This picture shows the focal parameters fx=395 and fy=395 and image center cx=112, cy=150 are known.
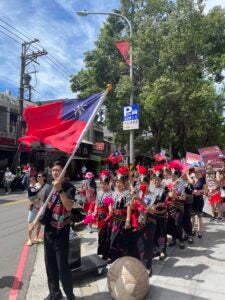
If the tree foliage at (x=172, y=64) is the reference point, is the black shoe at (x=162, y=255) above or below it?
below

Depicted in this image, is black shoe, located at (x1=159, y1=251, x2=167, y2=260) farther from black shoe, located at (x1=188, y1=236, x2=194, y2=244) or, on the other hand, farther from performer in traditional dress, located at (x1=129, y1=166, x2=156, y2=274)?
black shoe, located at (x1=188, y1=236, x2=194, y2=244)

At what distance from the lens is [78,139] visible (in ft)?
17.7

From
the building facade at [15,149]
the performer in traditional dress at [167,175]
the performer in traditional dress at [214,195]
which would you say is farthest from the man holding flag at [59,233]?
the building facade at [15,149]

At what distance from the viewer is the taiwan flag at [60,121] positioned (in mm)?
5473

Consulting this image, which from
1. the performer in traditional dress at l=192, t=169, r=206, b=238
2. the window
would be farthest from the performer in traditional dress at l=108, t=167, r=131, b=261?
the window

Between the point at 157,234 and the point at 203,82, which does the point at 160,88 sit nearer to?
the point at 203,82

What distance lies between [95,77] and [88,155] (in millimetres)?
20147

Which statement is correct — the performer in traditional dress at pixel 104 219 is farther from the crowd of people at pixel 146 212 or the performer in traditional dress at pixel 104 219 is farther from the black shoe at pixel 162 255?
the black shoe at pixel 162 255

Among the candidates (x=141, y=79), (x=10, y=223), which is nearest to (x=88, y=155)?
(x=141, y=79)

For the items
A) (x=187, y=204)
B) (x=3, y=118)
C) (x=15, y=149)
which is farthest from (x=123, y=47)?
(x=15, y=149)

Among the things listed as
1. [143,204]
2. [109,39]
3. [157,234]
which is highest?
[109,39]

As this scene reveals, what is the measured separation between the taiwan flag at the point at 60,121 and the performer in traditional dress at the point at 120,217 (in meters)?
1.27

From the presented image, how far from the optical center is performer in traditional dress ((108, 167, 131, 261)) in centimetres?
634

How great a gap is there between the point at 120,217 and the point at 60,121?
1.89 meters
